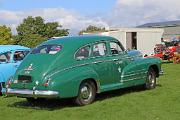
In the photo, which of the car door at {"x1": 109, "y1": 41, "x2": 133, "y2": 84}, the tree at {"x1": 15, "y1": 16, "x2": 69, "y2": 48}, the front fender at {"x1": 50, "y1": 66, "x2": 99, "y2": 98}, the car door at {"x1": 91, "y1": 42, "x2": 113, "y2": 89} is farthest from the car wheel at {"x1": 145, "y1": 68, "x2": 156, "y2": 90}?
the tree at {"x1": 15, "y1": 16, "x2": 69, "y2": 48}

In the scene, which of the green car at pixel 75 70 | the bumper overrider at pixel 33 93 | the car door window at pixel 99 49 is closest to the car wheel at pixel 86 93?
the green car at pixel 75 70

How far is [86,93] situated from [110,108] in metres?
0.92

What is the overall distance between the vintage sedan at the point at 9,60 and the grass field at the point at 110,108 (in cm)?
77

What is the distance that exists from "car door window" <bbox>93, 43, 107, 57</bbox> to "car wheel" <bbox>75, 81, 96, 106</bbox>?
3.04ft

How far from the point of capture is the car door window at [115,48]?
1327cm

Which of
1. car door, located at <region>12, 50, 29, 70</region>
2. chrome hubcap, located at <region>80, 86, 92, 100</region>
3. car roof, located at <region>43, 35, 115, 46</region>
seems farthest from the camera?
car door, located at <region>12, 50, 29, 70</region>

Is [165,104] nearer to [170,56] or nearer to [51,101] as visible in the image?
[51,101]

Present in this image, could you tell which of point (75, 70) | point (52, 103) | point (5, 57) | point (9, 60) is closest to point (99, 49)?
point (75, 70)

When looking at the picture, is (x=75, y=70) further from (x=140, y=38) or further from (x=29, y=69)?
(x=140, y=38)

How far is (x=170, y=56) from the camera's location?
30.8m

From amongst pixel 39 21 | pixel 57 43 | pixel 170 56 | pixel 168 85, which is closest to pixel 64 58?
pixel 57 43

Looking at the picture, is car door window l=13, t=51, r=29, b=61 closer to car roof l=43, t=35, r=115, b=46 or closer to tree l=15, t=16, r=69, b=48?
car roof l=43, t=35, r=115, b=46

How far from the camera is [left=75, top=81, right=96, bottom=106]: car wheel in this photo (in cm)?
1168

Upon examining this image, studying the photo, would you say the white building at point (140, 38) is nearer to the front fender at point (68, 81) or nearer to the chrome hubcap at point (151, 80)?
the chrome hubcap at point (151, 80)
